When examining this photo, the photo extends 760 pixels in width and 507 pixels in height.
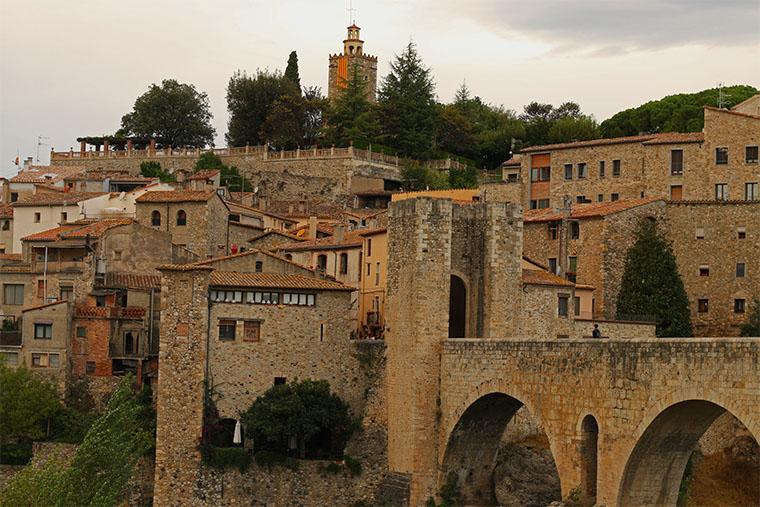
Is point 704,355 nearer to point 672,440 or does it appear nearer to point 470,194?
point 672,440

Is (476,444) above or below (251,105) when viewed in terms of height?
below

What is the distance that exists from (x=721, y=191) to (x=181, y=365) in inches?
1078

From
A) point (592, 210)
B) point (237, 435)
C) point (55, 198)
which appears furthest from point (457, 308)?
point (55, 198)

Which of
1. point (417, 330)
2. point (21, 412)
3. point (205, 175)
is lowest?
point (21, 412)

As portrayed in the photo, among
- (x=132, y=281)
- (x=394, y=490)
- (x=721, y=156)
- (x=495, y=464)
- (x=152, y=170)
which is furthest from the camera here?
(x=152, y=170)

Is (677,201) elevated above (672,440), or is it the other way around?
(677,201)

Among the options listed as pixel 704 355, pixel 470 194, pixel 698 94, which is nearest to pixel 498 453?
pixel 704 355

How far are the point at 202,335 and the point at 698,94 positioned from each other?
46.3m

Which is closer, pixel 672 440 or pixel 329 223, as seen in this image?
pixel 672 440

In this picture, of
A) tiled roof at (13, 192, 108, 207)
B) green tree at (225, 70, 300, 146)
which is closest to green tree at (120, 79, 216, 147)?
green tree at (225, 70, 300, 146)

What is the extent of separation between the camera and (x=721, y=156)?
65.6 m

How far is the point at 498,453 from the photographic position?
49.2 m

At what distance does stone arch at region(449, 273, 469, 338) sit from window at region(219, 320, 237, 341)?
751cm

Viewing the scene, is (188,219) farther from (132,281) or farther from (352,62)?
(352,62)
